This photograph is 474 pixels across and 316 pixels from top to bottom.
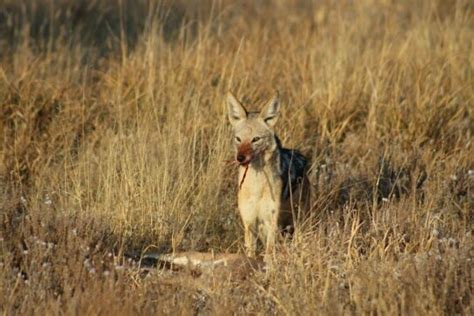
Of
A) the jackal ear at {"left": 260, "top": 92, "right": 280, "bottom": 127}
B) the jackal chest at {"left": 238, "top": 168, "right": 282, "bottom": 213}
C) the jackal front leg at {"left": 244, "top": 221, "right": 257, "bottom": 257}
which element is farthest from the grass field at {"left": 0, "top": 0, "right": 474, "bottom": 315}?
the jackal ear at {"left": 260, "top": 92, "right": 280, "bottom": 127}

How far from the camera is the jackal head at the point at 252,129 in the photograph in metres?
7.50

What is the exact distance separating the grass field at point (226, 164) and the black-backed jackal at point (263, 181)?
0.26m

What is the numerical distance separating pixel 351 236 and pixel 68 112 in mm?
3738

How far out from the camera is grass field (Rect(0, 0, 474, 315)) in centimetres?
604

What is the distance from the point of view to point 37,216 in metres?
6.70

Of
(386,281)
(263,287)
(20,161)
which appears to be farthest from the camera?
(20,161)

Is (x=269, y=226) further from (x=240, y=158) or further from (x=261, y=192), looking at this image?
(x=240, y=158)

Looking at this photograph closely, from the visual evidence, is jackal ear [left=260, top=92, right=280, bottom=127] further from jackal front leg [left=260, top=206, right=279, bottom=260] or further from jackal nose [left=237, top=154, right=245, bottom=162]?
jackal front leg [left=260, top=206, right=279, bottom=260]

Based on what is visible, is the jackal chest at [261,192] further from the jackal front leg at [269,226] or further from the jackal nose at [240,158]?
the jackal nose at [240,158]

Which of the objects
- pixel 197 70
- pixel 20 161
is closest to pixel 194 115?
pixel 197 70

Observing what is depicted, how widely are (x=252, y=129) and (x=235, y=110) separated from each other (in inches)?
11.4

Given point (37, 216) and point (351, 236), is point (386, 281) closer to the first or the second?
point (351, 236)

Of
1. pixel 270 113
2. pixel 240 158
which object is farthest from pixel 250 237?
pixel 270 113

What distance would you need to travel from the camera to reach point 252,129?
765 cm
